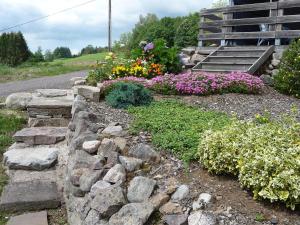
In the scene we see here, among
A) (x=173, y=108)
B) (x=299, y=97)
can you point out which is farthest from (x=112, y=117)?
(x=299, y=97)

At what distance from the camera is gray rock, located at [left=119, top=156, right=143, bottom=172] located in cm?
387

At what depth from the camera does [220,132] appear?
382 centimetres

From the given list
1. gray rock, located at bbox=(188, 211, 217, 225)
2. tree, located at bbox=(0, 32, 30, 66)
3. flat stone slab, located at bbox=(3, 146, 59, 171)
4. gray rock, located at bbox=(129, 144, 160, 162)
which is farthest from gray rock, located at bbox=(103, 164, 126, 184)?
tree, located at bbox=(0, 32, 30, 66)

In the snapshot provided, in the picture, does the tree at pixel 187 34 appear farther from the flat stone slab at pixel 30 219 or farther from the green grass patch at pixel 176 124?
the flat stone slab at pixel 30 219

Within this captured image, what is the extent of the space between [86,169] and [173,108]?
2.22 meters

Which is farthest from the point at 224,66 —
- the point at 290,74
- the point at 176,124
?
the point at 176,124

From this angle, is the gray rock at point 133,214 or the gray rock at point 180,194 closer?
the gray rock at point 133,214

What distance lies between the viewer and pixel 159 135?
4508mm

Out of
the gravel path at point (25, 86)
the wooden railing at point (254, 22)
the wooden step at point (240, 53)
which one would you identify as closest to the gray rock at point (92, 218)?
the wooden step at point (240, 53)

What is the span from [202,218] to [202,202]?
0.83 feet

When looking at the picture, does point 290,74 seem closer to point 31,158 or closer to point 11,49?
point 31,158

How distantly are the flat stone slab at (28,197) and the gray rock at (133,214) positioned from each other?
71.7 inches

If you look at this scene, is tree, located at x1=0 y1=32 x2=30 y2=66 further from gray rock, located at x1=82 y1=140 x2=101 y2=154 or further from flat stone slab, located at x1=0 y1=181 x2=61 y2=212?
gray rock, located at x1=82 y1=140 x2=101 y2=154

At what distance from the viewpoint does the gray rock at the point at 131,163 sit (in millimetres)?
3871
